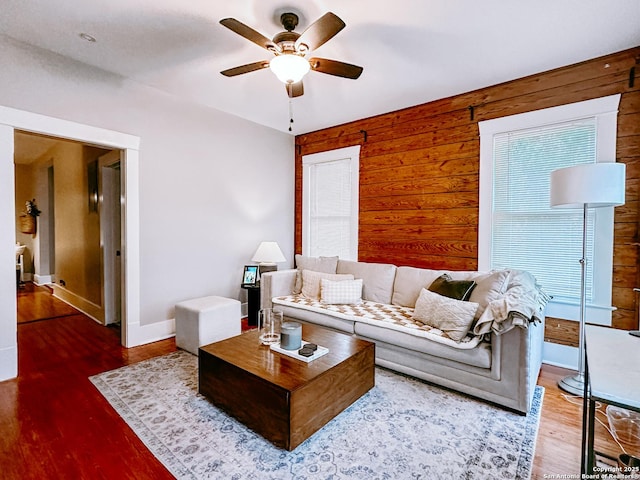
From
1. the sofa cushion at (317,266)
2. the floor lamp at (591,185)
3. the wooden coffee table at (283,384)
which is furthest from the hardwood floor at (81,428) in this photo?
the sofa cushion at (317,266)

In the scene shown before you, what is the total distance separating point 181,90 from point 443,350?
3.68 m

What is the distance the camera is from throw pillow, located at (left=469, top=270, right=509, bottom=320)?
8.55 feet

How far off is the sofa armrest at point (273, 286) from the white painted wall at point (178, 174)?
2.36ft

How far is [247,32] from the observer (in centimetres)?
201

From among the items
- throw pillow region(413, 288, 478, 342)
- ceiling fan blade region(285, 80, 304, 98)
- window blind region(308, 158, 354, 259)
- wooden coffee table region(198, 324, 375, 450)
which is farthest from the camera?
→ window blind region(308, 158, 354, 259)

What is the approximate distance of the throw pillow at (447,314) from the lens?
2424 mm

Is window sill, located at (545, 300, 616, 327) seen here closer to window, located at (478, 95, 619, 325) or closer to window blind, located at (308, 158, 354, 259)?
window, located at (478, 95, 619, 325)

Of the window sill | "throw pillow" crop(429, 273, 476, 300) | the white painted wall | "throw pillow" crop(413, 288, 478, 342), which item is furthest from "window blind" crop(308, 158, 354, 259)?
the window sill

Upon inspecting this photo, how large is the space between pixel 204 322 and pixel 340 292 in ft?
4.62

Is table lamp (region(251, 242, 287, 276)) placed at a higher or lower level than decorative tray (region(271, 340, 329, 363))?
higher

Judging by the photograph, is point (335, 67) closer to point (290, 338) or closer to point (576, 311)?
point (290, 338)

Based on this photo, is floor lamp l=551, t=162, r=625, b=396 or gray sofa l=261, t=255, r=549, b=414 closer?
gray sofa l=261, t=255, r=549, b=414

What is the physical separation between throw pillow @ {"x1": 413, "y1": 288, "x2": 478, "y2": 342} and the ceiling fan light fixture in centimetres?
208

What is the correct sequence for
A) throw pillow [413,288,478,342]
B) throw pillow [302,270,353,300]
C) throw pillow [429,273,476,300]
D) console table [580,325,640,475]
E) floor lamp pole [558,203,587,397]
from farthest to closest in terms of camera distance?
throw pillow [302,270,353,300], throw pillow [429,273,476,300], floor lamp pole [558,203,587,397], throw pillow [413,288,478,342], console table [580,325,640,475]
